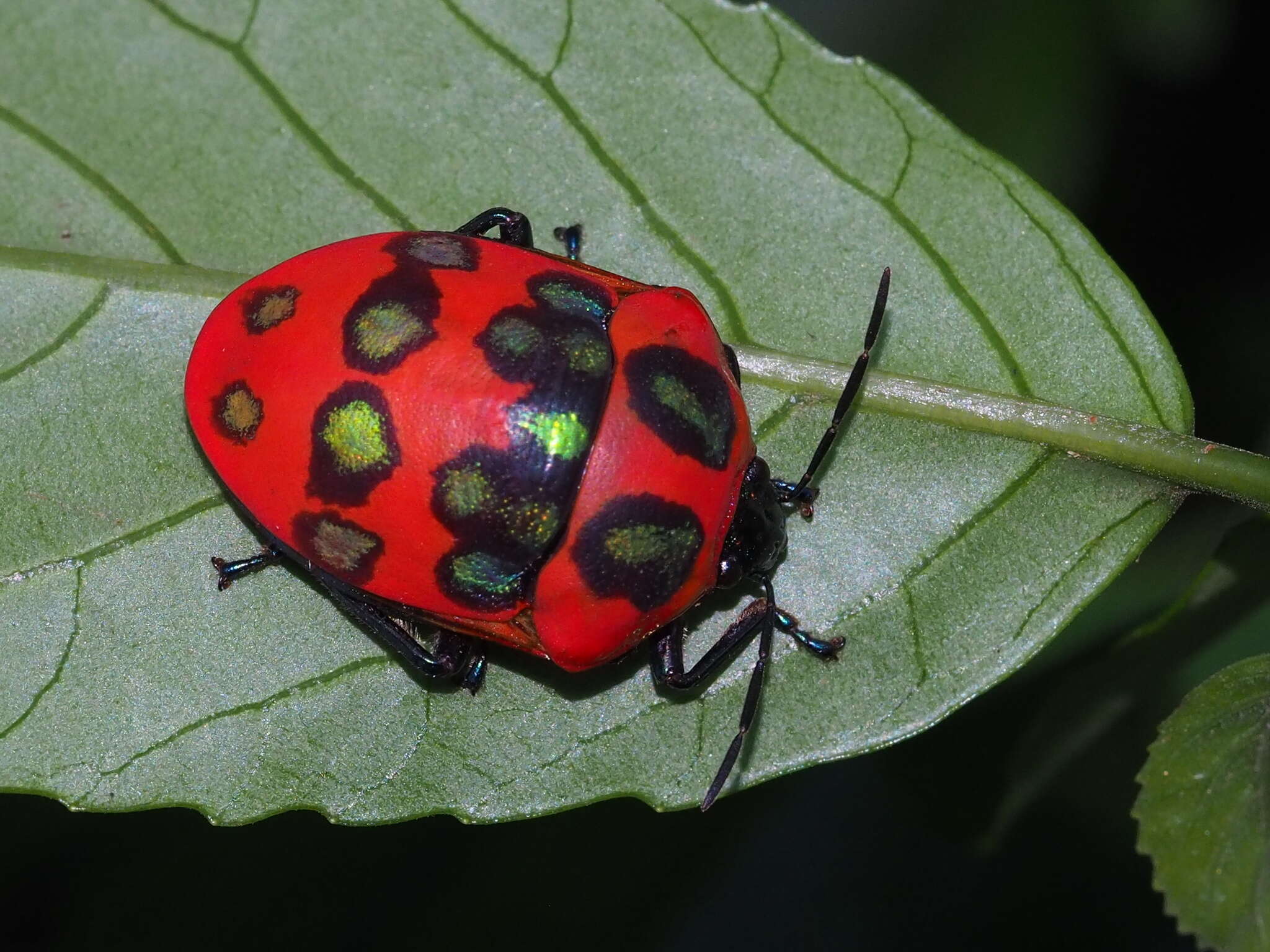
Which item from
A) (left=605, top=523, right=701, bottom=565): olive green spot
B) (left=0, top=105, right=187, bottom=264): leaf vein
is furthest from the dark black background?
(left=0, top=105, right=187, bottom=264): leaf vein

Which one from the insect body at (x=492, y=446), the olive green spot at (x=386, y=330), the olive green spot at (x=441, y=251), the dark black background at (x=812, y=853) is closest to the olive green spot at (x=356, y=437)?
the insect body at (x=492, y=446)

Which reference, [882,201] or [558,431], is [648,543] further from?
[882,201]

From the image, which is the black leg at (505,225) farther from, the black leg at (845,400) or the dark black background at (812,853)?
the dark black background at (812,853)

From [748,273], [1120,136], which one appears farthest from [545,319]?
[1120,136]

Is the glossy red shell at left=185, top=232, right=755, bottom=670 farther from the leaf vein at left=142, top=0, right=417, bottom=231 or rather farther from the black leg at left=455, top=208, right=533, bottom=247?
the leaf vein at left=142, top=0, right=417, bottom=231

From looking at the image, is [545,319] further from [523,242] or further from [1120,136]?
[1120,136]

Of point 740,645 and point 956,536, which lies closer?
point 956,536

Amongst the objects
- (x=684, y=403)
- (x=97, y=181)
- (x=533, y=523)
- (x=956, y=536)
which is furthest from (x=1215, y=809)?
(x=97, y=181)
